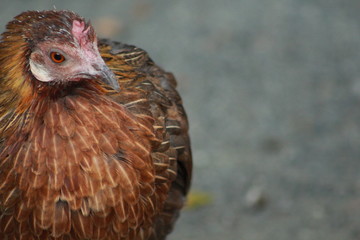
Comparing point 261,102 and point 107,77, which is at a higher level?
point 107,77

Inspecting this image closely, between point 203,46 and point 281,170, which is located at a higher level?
point 203,46

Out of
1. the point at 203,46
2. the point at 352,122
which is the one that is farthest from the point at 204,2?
the point at 352,122

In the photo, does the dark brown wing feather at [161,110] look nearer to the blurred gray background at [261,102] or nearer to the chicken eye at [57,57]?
the chicken eye at [57,57]

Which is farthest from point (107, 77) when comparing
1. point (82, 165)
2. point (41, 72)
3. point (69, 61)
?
point (82, 165)

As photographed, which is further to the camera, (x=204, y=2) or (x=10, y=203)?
(x=204, y=2)

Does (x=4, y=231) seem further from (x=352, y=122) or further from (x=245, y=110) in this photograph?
(x=352, y=122)

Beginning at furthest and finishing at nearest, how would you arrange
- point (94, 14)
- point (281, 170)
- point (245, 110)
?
point (94, 14)
point (245, 110)
point (281, 170)

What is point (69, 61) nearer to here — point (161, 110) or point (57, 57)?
point (57, 57)

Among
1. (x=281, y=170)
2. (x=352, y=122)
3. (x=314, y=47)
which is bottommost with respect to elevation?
(x=281, y=170)
